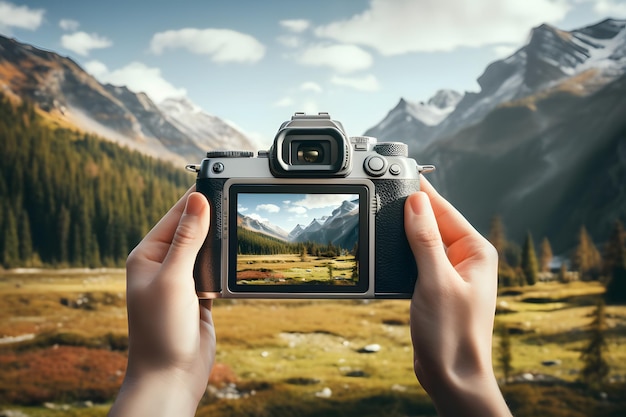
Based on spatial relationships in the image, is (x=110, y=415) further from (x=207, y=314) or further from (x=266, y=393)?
(x=266, y=393)

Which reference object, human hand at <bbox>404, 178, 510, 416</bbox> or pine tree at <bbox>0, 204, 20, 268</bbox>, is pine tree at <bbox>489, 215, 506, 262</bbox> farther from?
human hand at <bbox>404, 178, 510, 416</bbox>

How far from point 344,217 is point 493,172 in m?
12.3

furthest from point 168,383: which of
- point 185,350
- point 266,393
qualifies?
point 266,393

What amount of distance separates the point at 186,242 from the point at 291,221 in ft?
1.14

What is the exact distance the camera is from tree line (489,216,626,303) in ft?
35.0

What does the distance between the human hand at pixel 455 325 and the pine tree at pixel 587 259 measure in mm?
11097

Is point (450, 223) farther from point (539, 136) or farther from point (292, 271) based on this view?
point (539, 136)

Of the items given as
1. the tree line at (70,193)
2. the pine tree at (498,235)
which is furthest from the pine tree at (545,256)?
the tree line at (70,193)

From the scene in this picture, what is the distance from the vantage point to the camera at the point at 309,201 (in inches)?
41.8

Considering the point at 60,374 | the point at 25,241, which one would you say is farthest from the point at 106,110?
the point at 60,374

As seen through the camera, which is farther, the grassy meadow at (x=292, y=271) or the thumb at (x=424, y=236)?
the grassy meadow at (x=292, y=271)

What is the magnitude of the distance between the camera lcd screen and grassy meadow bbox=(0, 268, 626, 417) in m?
10.5

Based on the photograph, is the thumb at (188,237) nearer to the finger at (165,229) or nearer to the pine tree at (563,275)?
the finger at (165,229)

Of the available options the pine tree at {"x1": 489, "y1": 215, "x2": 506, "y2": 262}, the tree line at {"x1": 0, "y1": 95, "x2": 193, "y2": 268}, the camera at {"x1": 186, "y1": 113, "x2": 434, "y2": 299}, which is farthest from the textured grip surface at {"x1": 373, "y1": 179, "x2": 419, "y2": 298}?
the tree line at {"x1": 0, "y1": 95, "x2": 193, "y2": 268}
